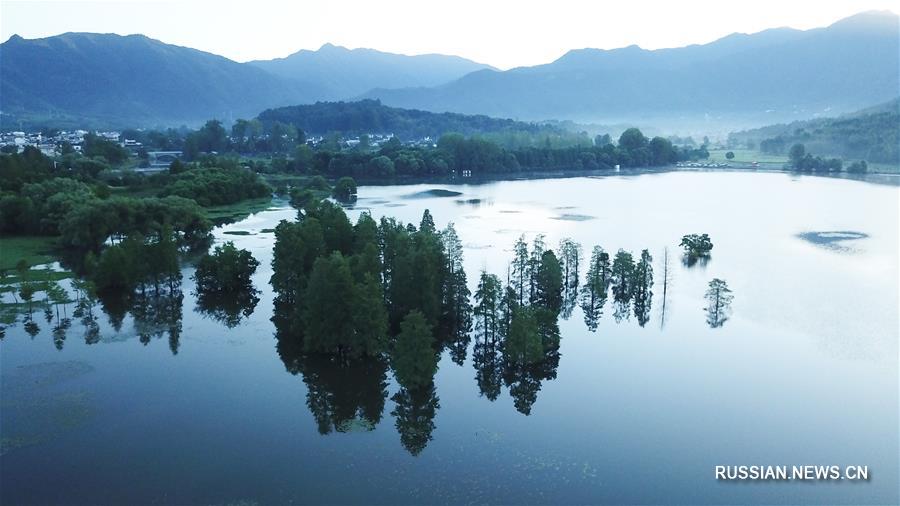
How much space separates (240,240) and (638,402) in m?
28.6

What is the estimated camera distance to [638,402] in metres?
19.7

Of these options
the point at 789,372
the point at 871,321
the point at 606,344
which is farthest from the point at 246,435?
the point at 871,321

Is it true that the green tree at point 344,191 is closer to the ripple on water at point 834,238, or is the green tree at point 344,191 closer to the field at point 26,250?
the field at point 26,250

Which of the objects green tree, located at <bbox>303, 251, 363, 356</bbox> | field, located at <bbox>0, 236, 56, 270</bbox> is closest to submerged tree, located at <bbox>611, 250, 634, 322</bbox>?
green tree, located at <bbox>303, 251, 363, 356</bbox>

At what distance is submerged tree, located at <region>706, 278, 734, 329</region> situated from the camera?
2677 cm

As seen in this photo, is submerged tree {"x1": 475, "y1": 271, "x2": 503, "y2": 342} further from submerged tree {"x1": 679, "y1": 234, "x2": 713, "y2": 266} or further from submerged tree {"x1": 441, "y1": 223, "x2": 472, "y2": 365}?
submerged tree {"x1": 679, "y1": 234, "x2": 713, "y2": 266}

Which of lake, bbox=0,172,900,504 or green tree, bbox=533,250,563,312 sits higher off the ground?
green tree, bbox=533,250,563,312

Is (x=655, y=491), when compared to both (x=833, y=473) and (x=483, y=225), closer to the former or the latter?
(x=833, y=473)

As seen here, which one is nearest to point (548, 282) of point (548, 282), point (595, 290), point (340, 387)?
point (548, 282)

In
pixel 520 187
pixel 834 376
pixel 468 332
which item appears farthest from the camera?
pixel 520 187

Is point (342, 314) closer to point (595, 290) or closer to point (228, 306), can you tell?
point (228, 306)

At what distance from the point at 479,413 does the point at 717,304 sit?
42.3 feet

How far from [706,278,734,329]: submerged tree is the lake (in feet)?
1.47

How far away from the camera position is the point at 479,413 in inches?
758
